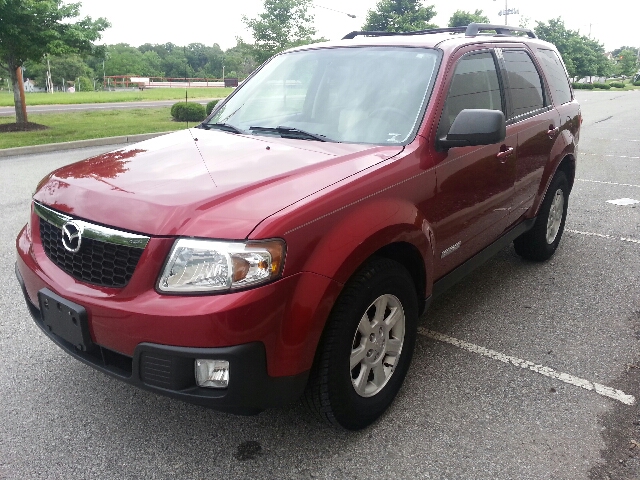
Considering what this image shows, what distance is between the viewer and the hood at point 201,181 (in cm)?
214

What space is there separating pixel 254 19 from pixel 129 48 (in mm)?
79749

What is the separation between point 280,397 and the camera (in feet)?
7.27

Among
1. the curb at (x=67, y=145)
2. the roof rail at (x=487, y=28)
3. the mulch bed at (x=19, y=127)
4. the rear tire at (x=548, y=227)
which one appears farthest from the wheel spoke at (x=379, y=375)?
the mulch bed at (x=19, y=127)

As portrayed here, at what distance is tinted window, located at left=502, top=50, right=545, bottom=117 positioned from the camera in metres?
3.98

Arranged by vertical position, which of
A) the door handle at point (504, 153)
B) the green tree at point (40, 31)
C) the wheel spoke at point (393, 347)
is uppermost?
the green tree at point (40, 31)

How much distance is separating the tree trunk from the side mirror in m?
15.1

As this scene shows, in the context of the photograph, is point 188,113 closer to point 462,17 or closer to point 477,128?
point 477,128

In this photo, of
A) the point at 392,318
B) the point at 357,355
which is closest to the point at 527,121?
the point at 392,318

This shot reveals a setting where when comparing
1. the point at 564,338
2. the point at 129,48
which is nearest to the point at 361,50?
the point at 564,338

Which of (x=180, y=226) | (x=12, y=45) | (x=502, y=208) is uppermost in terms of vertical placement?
(x=12, y=45)

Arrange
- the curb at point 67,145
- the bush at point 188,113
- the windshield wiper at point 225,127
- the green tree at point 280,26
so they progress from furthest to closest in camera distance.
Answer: the green tree at point 280,26, the bush at point 188,113, the curb at point 67,145, the windshield wiper at point 225,127

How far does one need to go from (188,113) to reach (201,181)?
16083 mm

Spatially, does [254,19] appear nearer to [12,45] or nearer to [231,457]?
[12,45]

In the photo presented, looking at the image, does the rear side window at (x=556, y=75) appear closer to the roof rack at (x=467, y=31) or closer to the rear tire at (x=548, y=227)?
the roof rack at (x=467, y=31)
